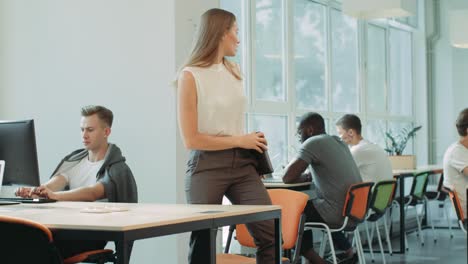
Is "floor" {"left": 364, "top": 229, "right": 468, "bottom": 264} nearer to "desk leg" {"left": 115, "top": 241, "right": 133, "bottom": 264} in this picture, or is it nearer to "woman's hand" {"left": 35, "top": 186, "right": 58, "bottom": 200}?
"woman's hand" {"left": 35, "top": 186, "right": 58, "bottom": 200}

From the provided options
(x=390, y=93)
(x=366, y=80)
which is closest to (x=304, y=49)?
(x=366, y=80)

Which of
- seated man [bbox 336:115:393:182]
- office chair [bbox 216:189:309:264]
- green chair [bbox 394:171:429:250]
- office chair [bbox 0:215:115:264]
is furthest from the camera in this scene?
green chair [bbox 394:171:429:250]

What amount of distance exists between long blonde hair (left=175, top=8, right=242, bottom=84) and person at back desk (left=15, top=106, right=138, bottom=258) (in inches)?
25.7

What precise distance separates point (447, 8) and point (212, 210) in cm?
791

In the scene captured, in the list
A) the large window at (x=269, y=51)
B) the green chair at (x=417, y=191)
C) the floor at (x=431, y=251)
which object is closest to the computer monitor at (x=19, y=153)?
the large window at (x=269, y=51)

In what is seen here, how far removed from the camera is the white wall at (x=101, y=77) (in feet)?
14.2

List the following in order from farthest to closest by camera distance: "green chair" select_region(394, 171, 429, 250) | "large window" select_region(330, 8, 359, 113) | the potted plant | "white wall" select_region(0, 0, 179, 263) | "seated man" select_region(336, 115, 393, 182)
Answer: the potted plant
"large window" select_region(330, 8, 359, 113)
"green chair" select_region(394, 171, 429, 250)
"seated man" select_region(336, 115, 393, 182)
"white wall" select_region(0, 0, 179, 263)

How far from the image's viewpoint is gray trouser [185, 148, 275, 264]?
2943mm

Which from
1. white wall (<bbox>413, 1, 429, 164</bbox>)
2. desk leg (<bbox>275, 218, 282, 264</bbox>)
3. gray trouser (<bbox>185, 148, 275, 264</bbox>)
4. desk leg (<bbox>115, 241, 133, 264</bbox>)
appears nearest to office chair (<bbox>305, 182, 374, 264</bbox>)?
gray trouser (<bbox>185, 148, 275, 264</bbox>)

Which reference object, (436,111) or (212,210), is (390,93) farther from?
(212,210)

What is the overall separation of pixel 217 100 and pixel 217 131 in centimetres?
13

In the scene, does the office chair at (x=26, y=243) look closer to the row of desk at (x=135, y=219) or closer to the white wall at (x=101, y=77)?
the row of desk at (x=135, y=219)

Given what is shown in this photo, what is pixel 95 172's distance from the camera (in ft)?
11.6

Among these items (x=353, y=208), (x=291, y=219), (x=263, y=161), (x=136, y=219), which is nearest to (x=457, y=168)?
(x=353, y=208)
